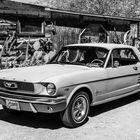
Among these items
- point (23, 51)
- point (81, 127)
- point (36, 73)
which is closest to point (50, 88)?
point (36, 73)

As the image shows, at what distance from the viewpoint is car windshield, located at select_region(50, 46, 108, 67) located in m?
6.47

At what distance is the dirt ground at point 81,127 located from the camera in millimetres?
4957

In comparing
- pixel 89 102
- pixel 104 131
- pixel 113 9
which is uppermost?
pixel 113 9

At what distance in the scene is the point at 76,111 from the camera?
217 inches

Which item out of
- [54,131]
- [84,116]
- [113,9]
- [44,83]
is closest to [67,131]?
[54,131]

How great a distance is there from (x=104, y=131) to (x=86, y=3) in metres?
23.6

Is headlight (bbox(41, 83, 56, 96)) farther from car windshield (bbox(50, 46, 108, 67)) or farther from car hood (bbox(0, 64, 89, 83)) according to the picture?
car windshield (bbox(50, 46, 108, 67))

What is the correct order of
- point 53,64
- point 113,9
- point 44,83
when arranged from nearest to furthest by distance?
point 44,83 → point 53,64 → point 113,9

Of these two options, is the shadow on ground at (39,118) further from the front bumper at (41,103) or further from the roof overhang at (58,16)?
the roof overhang at (58,16)

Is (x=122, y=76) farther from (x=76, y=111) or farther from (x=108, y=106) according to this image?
(x=76, y=111)

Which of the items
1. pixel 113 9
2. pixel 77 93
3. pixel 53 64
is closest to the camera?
pixel 77 93

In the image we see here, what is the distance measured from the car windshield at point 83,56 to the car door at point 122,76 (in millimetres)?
227

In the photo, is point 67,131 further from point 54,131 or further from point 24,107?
point 24,107

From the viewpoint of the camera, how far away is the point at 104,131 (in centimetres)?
522
